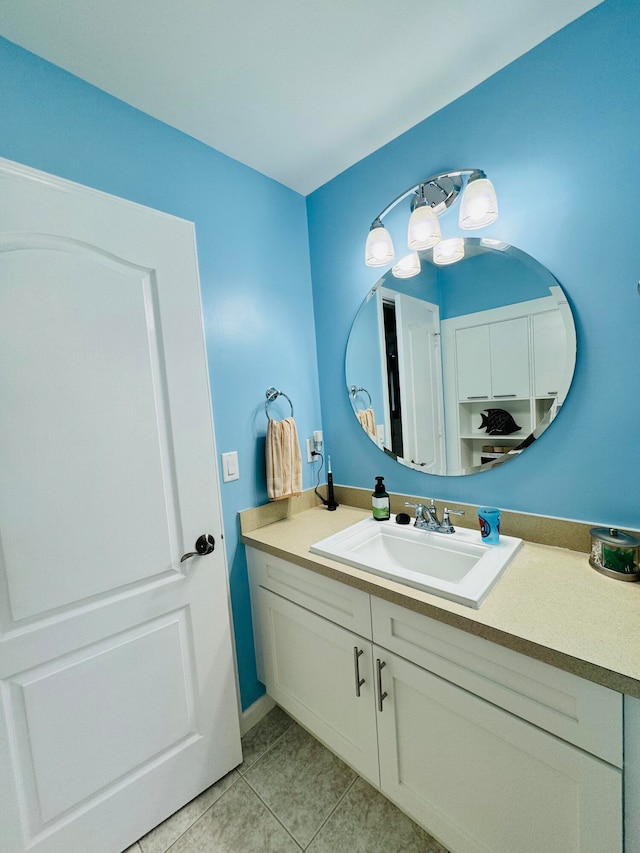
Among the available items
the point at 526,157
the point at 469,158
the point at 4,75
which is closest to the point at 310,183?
the point at 469,158

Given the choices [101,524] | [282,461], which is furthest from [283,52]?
[101,524]

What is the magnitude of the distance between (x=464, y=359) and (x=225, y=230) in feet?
3.73

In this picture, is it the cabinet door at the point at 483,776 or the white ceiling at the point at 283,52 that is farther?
the white ceiling at the point at 283,52

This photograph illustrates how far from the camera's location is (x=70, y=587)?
0.95 m

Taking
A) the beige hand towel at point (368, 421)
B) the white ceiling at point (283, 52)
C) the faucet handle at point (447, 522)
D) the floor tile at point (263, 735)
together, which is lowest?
the floor tile at point (263, 735)

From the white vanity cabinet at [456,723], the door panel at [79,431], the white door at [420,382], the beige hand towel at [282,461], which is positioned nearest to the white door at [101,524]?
the door panel at [79,431]

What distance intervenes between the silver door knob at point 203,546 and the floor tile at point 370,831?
97 cm

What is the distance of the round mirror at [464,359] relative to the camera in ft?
3.72

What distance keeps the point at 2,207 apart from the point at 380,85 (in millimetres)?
1249

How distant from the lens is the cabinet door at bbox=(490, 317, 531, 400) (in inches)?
46.2

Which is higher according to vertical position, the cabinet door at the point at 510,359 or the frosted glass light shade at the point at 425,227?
the frosted glass light shade at the point at 425,227

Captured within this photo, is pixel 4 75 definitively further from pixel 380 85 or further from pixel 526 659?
pixel 526 659

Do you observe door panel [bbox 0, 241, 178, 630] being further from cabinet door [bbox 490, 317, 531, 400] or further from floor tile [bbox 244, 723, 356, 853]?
cabinet door [bbox 490, 317, 531, 400]

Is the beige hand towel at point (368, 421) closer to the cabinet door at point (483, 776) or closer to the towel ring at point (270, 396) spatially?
the towel ring at point (270, 396)
